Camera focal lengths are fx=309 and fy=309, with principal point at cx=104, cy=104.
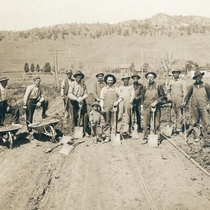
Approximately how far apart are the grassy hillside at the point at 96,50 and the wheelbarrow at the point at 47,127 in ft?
171

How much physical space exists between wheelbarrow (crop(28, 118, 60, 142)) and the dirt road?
52 cm

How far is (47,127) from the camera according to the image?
9555mm

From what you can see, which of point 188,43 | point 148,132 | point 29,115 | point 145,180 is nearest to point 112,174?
point 145,180

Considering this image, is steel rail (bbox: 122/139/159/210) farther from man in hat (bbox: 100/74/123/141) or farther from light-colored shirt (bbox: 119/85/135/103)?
light-colored shirt (bbox: 119/85/135/103)

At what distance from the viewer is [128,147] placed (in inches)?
347

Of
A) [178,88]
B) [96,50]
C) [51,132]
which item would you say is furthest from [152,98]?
[96,50]

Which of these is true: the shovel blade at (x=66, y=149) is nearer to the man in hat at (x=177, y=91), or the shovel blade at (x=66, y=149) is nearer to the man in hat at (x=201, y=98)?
the man in hat at (x=177, y=91)

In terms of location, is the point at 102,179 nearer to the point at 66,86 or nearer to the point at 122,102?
the point at 122,102

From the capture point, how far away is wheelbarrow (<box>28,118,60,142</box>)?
890 cm

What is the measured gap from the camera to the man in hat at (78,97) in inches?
379

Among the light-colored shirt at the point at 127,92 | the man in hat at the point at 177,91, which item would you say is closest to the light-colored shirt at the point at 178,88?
the man in hat at the point at 177,91

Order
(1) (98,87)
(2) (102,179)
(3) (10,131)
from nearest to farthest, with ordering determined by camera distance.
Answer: (2) (102,179) < (3) (10,131) < (1) (98,87)

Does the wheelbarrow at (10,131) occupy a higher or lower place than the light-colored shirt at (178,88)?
lower

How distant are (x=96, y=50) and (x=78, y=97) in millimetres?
68159
